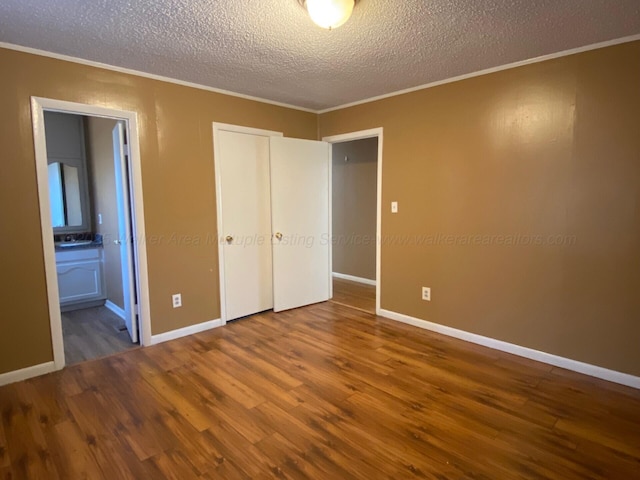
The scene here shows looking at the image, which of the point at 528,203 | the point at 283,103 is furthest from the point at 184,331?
the point at 528,203

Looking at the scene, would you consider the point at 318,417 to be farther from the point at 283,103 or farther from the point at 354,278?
the point at 354,278

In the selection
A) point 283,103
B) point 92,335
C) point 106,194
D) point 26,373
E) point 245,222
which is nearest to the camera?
point 26,373

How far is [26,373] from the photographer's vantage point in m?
2.56

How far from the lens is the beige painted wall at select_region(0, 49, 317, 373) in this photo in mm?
2441

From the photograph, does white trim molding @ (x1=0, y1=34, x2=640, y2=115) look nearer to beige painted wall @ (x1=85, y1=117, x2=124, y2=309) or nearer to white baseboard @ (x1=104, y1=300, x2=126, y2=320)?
beige painted wall @ (x1=85, y1=117, x2=124, y2=309)

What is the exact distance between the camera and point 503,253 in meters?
2.96

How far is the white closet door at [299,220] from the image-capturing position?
12.8 feet

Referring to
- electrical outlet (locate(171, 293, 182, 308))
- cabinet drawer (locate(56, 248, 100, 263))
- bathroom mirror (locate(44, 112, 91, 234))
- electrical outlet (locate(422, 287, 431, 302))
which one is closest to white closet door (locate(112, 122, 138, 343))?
electrical outlet (locate(171, 293, 182, 308))

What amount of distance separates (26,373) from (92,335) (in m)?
0.87

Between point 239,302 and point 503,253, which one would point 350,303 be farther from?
point 503,253

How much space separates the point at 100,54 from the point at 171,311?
6.99 ft

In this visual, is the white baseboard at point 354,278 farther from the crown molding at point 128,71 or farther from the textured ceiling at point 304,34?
the textured ceiling at point 304,34

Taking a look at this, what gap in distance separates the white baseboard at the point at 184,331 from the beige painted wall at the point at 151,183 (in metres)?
0.05

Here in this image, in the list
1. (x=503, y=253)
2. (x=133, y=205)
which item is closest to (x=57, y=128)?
(x=133, y=205)
